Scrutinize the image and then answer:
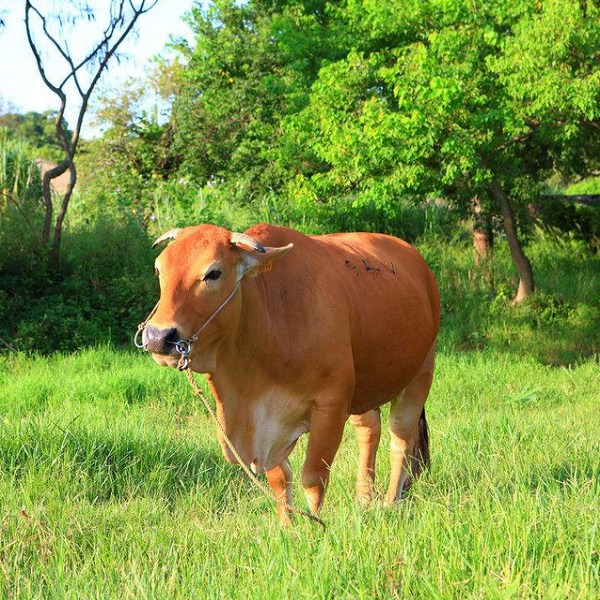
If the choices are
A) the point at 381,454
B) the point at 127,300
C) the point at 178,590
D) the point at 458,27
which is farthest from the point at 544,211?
the point at 178,590

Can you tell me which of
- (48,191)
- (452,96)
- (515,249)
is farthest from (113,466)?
(515,249)

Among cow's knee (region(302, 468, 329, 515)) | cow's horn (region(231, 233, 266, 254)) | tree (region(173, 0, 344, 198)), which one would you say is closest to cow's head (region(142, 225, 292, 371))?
cow's horn (region(231, 233, 266, 254))

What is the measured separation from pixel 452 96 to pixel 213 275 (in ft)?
25.3

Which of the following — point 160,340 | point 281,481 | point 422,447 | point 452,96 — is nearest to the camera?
point 160,340

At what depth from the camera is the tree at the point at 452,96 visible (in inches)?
422

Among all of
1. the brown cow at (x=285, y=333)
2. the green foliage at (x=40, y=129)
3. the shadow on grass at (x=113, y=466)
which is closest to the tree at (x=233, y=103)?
the shadow on grass at (x=113, y=466)

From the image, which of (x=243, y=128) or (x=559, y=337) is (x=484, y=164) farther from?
(x=243, y=128)

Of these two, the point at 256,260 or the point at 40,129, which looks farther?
the point at 40,129

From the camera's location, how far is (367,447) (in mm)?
5656

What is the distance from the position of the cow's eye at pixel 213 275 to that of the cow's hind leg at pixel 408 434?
76.2 inches

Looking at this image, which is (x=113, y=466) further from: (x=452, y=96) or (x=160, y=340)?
(x=452, y=96)

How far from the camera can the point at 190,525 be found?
14.4 ft

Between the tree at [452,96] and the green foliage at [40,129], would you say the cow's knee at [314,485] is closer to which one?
the tree at [452,96]

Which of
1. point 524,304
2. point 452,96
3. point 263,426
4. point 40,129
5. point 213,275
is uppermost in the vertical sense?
point 40,129
